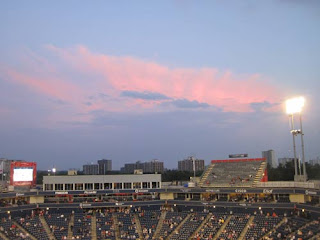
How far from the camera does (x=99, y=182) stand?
74.8 meters

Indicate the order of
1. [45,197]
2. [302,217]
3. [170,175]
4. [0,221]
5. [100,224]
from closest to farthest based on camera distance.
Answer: [302,217], [0,221], [100,224], [45,197], [170,175]

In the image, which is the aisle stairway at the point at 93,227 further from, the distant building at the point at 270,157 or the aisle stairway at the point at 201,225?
the distant building at the point at 270,157

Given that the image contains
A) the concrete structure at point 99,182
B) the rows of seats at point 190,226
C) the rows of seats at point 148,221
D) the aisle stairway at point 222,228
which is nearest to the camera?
the aisle stairway at point 222,228

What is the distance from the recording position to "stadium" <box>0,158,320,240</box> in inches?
2345

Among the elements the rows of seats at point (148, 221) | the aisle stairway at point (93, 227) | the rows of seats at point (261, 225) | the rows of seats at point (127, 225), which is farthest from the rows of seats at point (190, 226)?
the aisle stairway at point (93, 227)

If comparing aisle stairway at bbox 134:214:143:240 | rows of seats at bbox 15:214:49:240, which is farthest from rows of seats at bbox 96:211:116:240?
rows of seats at bbox 15:214:49:240

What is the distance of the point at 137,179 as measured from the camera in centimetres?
7544

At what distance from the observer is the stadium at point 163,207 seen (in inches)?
2345

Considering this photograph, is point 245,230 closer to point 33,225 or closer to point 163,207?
point 163,207

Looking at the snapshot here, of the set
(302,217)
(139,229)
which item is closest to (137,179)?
(139,229)

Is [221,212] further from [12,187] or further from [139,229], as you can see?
[12,187]

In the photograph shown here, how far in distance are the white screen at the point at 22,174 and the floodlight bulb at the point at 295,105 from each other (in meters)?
47.7

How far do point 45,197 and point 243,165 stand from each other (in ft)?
128

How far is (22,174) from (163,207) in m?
27.3
